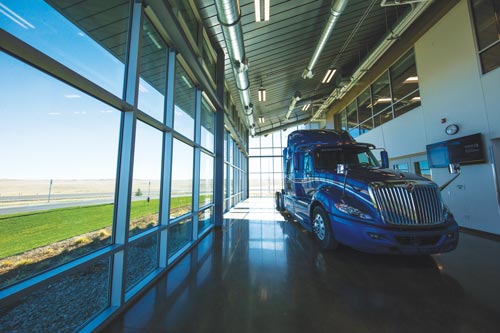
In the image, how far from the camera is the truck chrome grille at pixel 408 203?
267 cm

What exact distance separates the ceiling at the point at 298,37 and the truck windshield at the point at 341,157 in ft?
11.8

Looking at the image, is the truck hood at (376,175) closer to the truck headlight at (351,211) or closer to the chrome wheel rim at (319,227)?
the truck headlight at (351,211)

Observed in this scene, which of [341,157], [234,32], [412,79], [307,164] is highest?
[412,79]

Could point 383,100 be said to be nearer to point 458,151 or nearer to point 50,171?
point 458,151

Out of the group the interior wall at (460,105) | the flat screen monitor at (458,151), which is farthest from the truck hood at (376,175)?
the interior wall at (460,105)

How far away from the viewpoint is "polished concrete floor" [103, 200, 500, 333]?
1.63 m

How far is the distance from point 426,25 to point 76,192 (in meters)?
9.29

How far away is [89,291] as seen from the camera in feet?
6.50

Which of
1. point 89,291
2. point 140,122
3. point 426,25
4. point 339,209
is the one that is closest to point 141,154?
point 140,122

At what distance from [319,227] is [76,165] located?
12.4 ft

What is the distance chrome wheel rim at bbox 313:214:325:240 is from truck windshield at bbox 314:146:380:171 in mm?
1135

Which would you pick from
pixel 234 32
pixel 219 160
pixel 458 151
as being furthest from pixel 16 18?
pixel 458 151

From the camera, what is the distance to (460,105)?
4.74m

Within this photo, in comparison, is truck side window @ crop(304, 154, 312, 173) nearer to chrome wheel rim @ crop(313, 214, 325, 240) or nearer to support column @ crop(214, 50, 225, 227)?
chrome wheel rim @ crop(313, 214, 325, 240)
